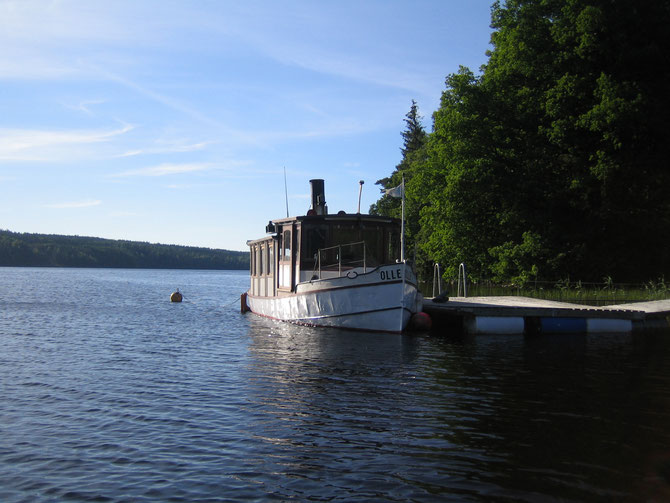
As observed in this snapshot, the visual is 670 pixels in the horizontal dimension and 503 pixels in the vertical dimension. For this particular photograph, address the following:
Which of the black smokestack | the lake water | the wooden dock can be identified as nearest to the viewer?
the lake water

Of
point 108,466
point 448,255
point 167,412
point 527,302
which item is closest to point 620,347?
point 527,302

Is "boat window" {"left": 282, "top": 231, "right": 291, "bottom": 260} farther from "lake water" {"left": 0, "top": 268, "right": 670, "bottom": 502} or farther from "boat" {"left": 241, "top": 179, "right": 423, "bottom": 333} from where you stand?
"lake water" {"left": 0, "top": 268, "right": 670, "bottom": 502}

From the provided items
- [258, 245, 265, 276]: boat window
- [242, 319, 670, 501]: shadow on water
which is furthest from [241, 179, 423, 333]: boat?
[242, 319, 670, 501]: shadow on water

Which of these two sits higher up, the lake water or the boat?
the boat

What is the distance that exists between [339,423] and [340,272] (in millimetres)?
10919

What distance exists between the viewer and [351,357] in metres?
15.3

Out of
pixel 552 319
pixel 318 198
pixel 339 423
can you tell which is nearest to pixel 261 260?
pixel 318 198

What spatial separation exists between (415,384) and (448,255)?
23323 mm

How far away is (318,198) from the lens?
25125mm

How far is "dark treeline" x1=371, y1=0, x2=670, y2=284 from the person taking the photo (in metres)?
28.9

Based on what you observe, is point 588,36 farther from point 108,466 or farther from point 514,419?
point 108,466

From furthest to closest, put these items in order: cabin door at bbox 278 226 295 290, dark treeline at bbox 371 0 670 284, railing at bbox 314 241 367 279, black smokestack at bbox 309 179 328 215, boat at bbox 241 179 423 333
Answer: dark treeline at bbox 371 0 670 284 < black smokestack at bbox 309 179 328 215 < cabin door at bbox 278 226 295 290 < railing at bbox 314 241 367 279 < boat at bbox 241 179 423 333

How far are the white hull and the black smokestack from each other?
4328 mm

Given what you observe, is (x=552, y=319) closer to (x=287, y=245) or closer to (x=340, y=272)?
(x=340, y=272)
